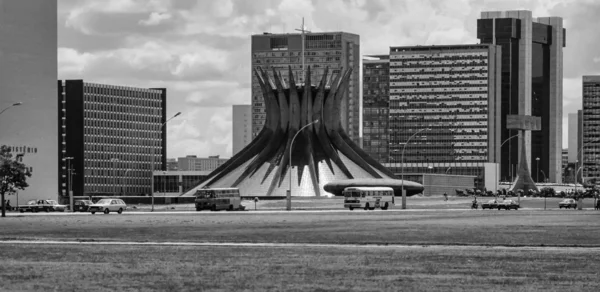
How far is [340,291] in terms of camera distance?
2214 centimetres

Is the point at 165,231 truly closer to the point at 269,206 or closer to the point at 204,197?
the point at 204,197

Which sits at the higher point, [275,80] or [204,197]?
[275,80]

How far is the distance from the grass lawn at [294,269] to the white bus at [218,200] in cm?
6996

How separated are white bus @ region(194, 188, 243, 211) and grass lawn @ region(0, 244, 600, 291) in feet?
230

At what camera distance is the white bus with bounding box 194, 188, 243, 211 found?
A: 106188 millimetres

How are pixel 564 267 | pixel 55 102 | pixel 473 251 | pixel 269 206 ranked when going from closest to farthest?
1. pixel 564 267
2. pixel 473 251
3. pixel 269 206
4. pixel 55 102

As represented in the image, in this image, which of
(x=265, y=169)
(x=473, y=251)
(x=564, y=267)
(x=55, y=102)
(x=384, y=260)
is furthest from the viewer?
(x=265, y=169)

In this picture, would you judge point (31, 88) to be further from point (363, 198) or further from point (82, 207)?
point (363, 198)

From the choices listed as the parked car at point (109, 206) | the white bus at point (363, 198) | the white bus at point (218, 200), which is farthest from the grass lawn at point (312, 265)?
the white bus at point (363, 198)

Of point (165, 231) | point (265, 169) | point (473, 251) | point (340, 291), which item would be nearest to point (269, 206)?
point (265, 169)

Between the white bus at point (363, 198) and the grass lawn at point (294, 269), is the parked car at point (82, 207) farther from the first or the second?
the grass lawn at point (294, 269)

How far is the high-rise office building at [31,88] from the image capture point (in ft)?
443

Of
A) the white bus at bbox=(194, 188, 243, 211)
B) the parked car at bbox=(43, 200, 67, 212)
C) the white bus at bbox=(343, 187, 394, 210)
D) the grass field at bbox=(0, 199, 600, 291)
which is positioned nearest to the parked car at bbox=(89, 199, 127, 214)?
the white bus at bbox=(194, 188, 243, 211)

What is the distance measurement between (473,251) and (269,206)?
9110 centimetres
